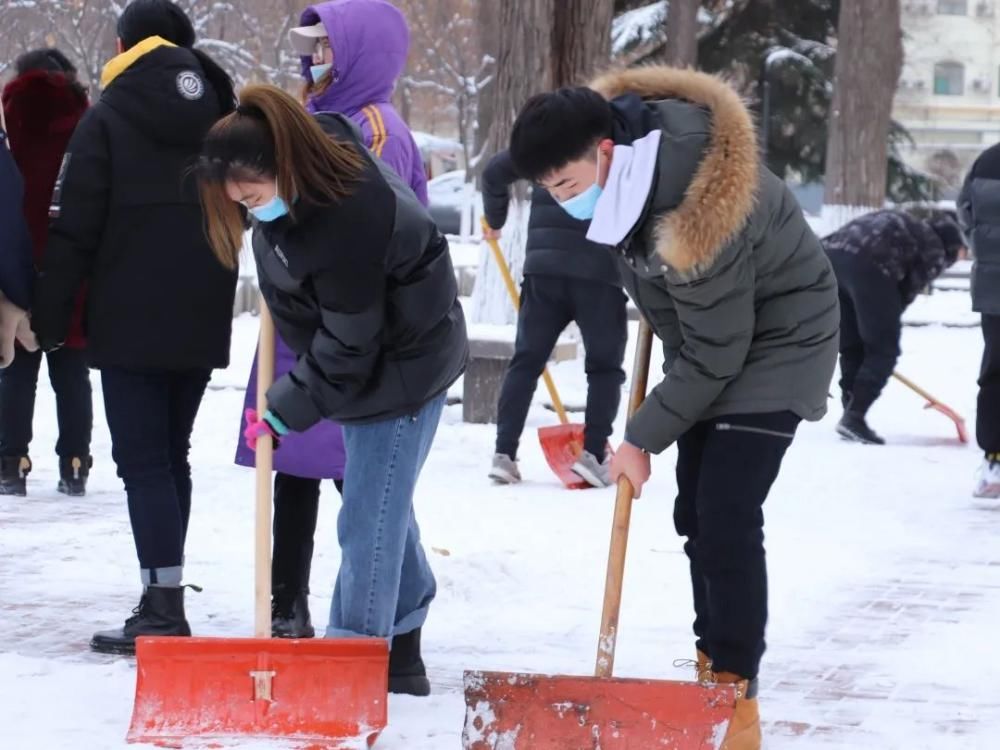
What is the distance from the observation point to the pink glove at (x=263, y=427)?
12.9ft

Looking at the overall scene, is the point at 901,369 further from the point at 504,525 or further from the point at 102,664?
the point at 102,664

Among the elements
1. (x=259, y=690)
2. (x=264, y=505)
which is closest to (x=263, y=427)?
(x=264, y=505)

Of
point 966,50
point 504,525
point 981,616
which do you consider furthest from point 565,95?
point 966,50

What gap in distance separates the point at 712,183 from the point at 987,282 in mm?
4189

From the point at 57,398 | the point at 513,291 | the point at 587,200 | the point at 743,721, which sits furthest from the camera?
the point at 513,291

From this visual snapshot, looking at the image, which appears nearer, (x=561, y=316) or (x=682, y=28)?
(x=561, y=316)

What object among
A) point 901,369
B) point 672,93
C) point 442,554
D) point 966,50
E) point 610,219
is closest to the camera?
point 610,219

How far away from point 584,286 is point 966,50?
61188 millimetres

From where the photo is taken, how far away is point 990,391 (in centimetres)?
754

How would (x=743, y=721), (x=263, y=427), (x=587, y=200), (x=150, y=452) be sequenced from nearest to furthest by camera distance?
(x=587, y=200) < (x=743, y=721) < (x=263, y=427) < (x=150, y=452)

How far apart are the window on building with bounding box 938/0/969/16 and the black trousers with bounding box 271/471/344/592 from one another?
Result: 62.2 m

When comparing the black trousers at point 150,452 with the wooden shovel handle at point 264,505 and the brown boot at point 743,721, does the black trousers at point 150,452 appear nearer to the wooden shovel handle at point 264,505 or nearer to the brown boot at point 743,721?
the wooden shovel handle at point 264,505

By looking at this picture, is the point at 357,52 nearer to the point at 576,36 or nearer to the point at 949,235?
the point at 949,235

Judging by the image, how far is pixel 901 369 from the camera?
12.8 m
